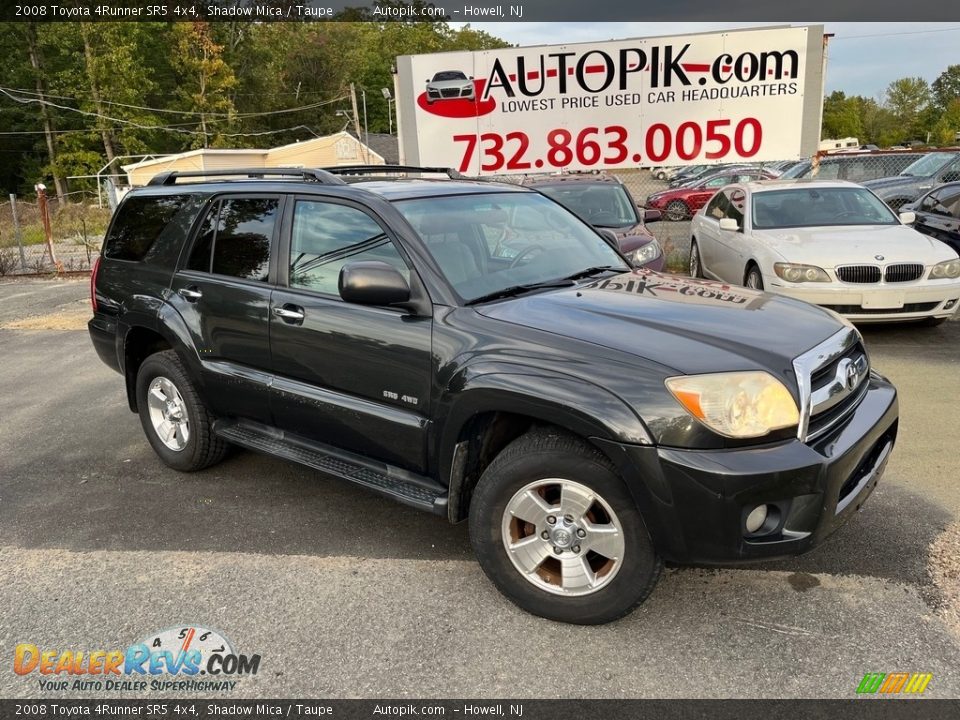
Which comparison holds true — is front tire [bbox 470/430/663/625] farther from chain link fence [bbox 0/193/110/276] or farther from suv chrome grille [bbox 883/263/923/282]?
chain link fence [bbox 0/193/110/276]

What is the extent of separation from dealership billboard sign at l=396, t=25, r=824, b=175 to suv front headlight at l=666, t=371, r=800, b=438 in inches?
395

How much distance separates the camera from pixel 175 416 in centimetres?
456

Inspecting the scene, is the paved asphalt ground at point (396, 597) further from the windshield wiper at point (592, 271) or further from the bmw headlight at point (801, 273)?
the bmw headlight at point (801, 273)

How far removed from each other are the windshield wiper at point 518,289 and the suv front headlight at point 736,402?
983 millimetres

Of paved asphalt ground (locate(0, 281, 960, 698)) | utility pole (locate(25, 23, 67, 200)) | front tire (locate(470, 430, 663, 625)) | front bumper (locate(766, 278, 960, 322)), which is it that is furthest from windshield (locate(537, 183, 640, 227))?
utility pole (locate(25, 23, 67, 200))

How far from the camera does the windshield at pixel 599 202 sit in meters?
8.95

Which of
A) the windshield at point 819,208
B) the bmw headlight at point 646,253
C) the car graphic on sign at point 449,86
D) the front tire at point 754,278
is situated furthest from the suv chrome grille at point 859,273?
the car graphic on sign at point 449,86

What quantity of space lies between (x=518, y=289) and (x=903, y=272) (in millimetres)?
5055

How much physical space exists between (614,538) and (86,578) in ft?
8.16

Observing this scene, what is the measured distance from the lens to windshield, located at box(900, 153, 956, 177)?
15148 mm

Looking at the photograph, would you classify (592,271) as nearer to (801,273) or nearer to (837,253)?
(801,273)

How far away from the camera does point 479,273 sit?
3416 millimetres

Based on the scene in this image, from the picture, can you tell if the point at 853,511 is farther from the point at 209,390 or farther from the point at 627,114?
the point at 627,114

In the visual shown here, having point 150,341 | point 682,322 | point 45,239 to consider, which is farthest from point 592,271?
point 45,239
